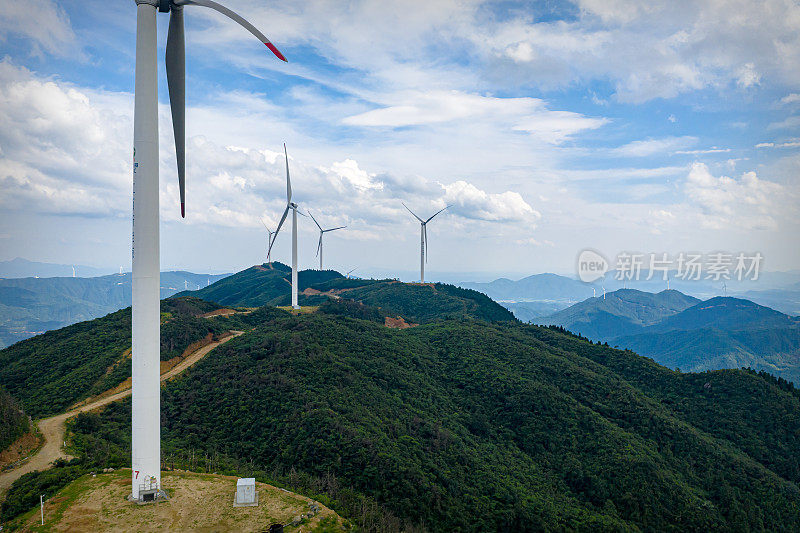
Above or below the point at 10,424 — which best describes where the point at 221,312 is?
above

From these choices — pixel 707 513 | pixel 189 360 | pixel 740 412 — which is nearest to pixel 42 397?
pixel 189 360

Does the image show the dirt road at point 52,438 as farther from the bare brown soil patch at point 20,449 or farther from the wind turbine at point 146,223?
the wind turbine at point 146,223

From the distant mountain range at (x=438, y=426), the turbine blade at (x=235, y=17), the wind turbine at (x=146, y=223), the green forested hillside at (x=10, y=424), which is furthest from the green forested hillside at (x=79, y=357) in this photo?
the turbine blade at (x=235, y=17)

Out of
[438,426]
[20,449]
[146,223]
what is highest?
[146,223]

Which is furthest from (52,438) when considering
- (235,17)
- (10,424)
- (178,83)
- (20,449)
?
(235,17)

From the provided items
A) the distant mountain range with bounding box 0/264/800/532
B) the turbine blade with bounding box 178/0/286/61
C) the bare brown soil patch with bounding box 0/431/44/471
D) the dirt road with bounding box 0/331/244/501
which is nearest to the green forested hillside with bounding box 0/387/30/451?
the bare brown soil patch with bounding box 0/431/44/471

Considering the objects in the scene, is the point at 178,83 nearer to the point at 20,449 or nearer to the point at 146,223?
the point at 146,223
